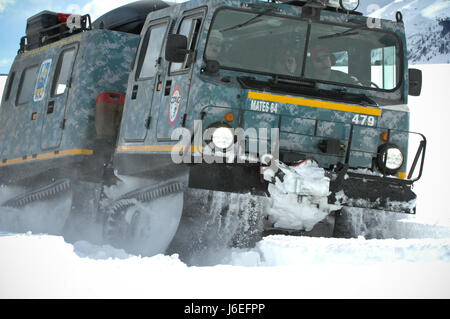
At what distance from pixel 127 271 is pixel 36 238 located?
117 inches

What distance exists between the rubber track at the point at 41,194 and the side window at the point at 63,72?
3.95 feet

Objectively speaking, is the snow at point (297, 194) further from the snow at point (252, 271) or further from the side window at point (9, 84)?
the side window at point (9, 84)

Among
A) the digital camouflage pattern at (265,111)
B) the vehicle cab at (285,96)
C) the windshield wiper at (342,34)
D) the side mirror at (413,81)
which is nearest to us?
the vehicle cab at (285,96)

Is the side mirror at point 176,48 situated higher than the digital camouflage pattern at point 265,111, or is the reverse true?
the side mirror at point 176,48

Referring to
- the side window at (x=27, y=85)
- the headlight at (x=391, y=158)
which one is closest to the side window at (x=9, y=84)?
the side window at (x=27, y=85)

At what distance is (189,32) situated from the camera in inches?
308

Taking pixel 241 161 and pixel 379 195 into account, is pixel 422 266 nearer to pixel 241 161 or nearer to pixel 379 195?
pixel 379 195

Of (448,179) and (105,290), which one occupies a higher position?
(448,179)

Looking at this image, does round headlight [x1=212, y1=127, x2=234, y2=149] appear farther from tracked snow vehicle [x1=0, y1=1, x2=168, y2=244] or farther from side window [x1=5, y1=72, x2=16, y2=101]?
side window [x1=5, y1=72, x2=16, y2=101]

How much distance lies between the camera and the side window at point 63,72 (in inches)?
397

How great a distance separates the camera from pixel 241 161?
6.97 m

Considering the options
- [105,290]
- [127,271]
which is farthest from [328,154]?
[105,290]

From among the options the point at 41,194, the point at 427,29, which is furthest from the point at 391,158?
the point at 427,29
